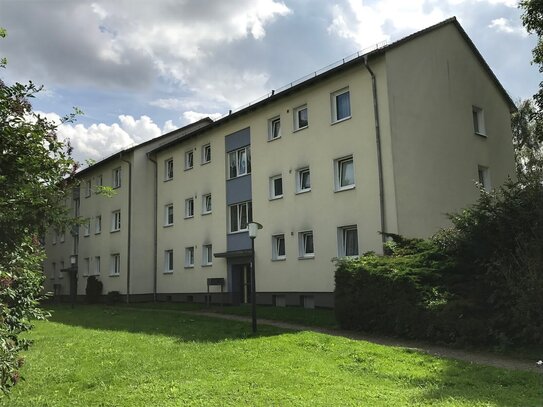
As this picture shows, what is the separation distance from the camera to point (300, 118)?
878 inches

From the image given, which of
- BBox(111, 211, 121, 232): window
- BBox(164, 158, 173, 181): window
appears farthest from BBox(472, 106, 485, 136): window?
BBox(111, 211, 121, 232): window

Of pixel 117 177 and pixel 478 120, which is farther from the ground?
pixel 117 177

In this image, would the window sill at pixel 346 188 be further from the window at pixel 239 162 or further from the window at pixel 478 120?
the window at pixel 478 120

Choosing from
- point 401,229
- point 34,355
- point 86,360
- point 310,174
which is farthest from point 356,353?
point 310,174

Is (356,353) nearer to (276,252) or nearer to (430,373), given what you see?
(430,373)

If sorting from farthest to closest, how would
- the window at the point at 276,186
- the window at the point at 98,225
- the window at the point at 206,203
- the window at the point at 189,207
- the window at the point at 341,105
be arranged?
the window at the point at 98,225 → the window at the point at 189,207 → the window at the point at 206,203 → the window at the point at 276,186 → the window at the point at 341,105

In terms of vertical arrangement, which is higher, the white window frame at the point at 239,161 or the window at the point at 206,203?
the white window frame at the point at 239,161

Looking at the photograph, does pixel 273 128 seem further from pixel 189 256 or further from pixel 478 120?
pixel 189 256

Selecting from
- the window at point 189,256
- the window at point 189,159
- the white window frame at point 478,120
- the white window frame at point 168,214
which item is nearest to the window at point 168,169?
the white window frame at point 168,214

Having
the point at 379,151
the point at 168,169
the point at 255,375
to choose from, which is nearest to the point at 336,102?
the point at 379,151

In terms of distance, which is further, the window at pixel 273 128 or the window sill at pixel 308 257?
the window at pixel 273 128

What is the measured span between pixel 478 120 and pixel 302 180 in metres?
7.91

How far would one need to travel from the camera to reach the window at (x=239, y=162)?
2491cm

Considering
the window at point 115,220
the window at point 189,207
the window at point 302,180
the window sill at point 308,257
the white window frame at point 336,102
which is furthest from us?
the window at point 115,220
